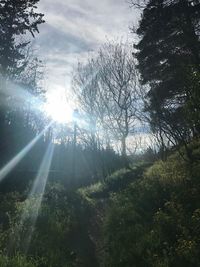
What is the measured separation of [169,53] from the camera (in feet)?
70.1

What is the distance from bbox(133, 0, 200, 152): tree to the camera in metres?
19.2

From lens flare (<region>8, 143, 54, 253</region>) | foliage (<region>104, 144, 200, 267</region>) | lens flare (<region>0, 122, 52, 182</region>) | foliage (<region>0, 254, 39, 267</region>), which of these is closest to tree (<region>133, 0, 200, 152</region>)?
foliage (<region>104, 144, 200, 267</region>)

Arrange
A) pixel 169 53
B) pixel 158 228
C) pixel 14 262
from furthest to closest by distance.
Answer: pixel 169 53
pixel 158 228
pixel 14 262

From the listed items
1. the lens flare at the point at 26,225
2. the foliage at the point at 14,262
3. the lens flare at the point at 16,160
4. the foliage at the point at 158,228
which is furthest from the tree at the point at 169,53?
the foliage at the point at 14,262

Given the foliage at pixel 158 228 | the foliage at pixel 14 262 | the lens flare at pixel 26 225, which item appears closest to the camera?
the foliage at pixel 14 262

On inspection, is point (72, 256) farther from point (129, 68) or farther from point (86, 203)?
point (129, 68)

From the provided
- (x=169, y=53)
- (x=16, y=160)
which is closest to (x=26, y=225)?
(x=169, y=53)

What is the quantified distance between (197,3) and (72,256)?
51.9ft

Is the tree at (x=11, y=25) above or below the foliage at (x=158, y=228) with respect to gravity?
above

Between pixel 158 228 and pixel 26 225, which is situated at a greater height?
pixel 26 225

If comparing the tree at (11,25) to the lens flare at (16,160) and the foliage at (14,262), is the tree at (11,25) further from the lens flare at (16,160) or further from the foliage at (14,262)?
the foliage at (14,262)

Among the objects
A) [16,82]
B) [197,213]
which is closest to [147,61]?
[16,82]

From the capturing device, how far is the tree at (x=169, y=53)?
62.9ft

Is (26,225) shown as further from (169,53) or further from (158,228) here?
(169,53)
